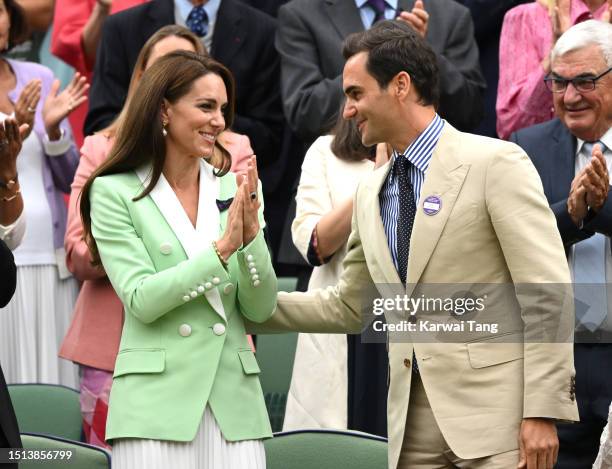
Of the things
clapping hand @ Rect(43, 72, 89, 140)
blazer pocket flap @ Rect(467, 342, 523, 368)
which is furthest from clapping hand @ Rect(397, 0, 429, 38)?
blazer pocket flap @ Rect(467, 342, 523, 368)

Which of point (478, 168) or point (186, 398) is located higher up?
point (478, 168)

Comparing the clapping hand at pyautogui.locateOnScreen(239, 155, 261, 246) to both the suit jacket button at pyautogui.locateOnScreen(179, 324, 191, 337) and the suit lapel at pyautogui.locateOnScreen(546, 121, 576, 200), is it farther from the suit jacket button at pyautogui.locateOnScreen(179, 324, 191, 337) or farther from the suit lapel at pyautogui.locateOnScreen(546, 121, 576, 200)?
the suit lapel at pyautogui.locateOnScreen(546, 121, 576, 200)

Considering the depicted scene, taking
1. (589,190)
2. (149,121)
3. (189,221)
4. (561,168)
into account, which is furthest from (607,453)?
(561,168)

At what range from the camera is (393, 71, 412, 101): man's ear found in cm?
449

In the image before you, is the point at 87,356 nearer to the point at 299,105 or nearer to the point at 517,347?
the point at 299,105

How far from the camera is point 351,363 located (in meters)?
6.02

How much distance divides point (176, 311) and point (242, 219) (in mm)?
385

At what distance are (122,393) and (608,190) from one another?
78.9 inches

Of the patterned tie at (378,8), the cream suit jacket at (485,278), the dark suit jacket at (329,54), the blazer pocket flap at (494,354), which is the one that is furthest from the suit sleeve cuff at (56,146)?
the blazer pocket flap at (494,354)

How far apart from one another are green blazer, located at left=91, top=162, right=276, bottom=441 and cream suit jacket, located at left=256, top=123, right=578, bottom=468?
0.47 metres

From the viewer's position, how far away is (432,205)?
4219 mm

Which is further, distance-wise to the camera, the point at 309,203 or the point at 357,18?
the point at 357,18

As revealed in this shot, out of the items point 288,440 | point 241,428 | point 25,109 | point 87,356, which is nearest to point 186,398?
point 241,428

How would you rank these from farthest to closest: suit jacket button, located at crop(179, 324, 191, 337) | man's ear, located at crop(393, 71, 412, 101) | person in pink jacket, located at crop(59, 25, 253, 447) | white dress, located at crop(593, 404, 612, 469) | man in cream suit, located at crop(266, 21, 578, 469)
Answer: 1. person in pink jacket, located at crop(59, 25, 253, 447)
2. man's ear, located at crop(393, 71, 412, 101)
3. suit jacket button, located at crop(179, 324, 191, 337)
4. man in cream suit, located at crop(266, 21, 578, 469)
5. white dress, located at crop(593, 404, 612, 469)
